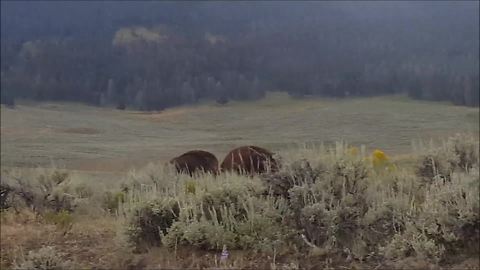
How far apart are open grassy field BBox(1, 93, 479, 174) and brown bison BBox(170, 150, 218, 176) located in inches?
19.4

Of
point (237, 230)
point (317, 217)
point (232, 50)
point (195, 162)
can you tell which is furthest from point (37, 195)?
point (232, 50)

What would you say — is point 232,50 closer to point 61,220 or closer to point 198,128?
point 198,128

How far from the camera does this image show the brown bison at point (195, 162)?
12477mm

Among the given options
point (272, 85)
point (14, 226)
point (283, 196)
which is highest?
point (272, 85)

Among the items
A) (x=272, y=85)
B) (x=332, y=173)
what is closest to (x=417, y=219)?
(x=332, y=173)

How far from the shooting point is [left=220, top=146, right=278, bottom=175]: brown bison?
33.4 ft

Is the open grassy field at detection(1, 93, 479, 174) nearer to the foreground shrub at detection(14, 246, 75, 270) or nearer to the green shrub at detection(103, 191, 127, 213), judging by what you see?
the green shrub at detection(103, 191, 127, 213)

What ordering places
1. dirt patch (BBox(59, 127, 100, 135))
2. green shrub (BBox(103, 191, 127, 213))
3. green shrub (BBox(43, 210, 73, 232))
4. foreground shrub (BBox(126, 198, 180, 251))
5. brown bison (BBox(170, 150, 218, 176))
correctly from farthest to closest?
1. dirt patch (BBox(59, 127, 100, 135))
2. brown bison (BBox(170, 150, 218, 176))
3. green shrub (BBox(103, 191, 127, 213))
4. green shrub (BBox(43, 210, 73, 232))
5. foreground shrub (BBox(126, 198, 180, 251))

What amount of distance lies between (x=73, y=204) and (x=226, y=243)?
13.9 ft

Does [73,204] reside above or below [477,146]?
below

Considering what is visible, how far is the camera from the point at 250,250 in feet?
23.2

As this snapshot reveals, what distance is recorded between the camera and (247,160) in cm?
1123

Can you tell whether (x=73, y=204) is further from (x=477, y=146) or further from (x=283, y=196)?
(x=477, y=146)

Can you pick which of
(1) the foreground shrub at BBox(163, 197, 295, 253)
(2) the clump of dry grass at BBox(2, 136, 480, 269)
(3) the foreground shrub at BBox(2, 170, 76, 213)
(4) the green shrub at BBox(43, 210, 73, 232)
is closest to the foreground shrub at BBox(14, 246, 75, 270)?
(2) the clump of dry grass at BBox(2, 136, 480, 269)
